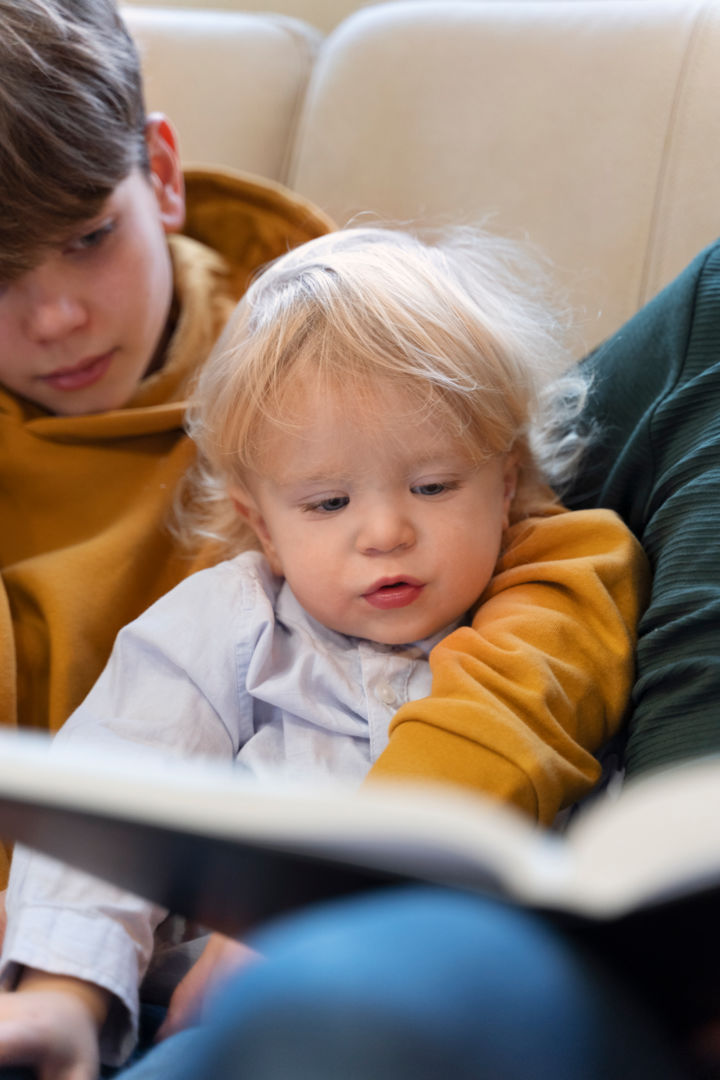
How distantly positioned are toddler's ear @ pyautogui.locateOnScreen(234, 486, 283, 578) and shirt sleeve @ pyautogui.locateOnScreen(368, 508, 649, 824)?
0.18 m

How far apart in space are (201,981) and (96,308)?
576 mm

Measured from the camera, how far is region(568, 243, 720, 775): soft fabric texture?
693mm

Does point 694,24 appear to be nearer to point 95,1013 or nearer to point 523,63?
point 523,63

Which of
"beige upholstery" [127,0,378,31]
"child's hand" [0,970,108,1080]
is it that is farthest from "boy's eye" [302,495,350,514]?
"beige upholstery" [127,0,378,31]

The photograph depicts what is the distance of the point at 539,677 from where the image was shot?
0.72m

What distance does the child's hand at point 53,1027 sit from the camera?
1.97ft

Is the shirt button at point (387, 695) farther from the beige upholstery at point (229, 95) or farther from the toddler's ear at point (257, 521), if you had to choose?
the beige upholstery at point (229, 95)

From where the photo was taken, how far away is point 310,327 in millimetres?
822

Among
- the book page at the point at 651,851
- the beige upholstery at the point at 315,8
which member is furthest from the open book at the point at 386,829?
the beige upholstery at the point at 315,8

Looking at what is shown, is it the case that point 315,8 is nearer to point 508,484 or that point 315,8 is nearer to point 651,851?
point 508,484

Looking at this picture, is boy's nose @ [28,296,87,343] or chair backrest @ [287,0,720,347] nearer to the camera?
boy's nose @ [28,296,87,343]

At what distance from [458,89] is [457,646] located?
0.72 m

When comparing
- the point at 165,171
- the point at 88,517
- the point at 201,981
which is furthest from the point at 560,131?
the point at 201,981

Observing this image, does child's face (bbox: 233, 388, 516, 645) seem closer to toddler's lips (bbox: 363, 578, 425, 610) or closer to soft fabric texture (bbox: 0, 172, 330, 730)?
toddler's lips (bbox: 363, 578, 425, 610)
